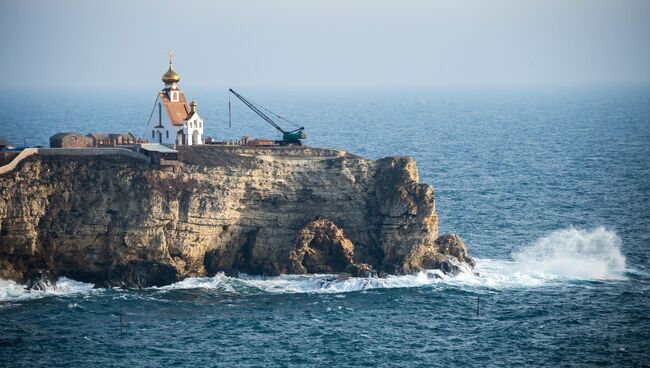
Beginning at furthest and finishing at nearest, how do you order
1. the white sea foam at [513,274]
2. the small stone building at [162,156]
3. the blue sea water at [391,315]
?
1. the small stone building at [162,156]
2. the white sea foam at [513,274]
3. the blue sea water at [391,315]

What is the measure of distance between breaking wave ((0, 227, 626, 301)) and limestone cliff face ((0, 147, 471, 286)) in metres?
1.54

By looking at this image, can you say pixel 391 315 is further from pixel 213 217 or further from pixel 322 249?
pixel 213 217

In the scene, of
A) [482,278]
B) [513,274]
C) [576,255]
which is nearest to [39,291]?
[482,278]

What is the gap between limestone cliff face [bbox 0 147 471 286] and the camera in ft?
364

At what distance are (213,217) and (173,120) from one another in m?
17.5

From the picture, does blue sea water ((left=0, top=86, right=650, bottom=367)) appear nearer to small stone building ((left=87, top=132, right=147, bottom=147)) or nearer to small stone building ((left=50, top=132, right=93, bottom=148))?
small stone building ((left=50, top=132, right=93, bottom=148))

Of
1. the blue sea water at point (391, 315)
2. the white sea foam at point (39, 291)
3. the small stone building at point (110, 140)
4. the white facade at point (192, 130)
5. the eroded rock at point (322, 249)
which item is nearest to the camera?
the blue sea water at point (391, 315)

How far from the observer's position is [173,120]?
126m

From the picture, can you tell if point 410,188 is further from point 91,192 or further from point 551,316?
point 91,192

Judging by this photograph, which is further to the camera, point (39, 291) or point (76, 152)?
point (76, 152)

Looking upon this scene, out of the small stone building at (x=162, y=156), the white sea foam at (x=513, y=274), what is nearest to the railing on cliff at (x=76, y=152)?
the small stone building at (x=162, y=156)

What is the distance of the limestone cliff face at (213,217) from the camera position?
111 metres

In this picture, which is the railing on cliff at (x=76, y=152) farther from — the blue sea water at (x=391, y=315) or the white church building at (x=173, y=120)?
the blue sea water at (x=391, y=315)

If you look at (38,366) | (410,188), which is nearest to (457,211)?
(410,188)
